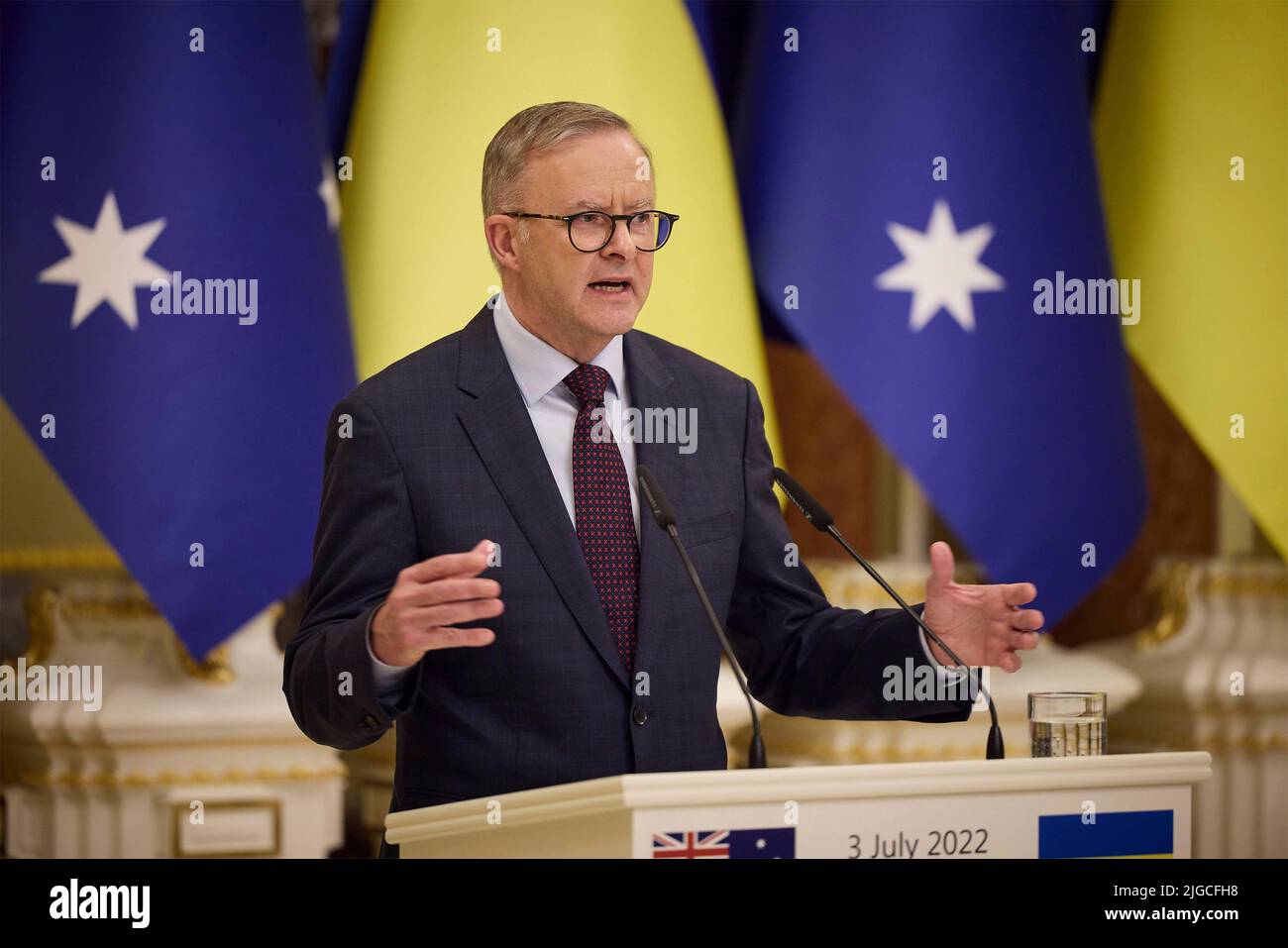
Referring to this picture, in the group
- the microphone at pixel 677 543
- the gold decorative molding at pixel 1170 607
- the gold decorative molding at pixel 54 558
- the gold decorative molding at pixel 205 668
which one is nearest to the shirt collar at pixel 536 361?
the microphone at pixel 677 543

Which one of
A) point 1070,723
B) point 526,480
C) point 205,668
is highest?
point 526,480

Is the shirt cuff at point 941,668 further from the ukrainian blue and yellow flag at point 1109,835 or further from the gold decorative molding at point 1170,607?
the gold decorative molding at point 1170,607

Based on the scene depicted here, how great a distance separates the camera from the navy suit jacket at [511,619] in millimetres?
2336

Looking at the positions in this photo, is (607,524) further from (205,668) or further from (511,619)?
(205,668)

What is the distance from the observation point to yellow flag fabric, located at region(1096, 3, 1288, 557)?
4.59 meters

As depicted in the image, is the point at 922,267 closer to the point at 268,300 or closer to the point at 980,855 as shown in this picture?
the point at 268,300

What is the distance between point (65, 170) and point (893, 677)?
2748 mm

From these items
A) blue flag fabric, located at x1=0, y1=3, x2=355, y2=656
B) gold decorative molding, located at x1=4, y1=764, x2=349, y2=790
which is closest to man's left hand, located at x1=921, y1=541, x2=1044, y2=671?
blue flag fabric, located at x1=0, y1=3, x2=355, y2=656

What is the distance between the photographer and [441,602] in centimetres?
194

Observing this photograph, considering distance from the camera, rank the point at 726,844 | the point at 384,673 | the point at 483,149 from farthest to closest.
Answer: the point at 483,149 < the point at 384,673 < the point at 726,844

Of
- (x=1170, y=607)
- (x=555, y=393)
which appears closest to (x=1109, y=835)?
(x=555, y=393)

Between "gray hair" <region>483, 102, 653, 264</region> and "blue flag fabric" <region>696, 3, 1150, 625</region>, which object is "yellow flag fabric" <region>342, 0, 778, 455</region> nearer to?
"blue flag fabric" <region>696, 3, 1150, 625</region>

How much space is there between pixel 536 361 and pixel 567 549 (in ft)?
1.16

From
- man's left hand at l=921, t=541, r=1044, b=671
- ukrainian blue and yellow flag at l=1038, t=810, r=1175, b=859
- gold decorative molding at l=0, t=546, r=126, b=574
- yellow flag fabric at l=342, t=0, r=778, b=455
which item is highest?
yellow flag fabric at l=342, t=0, r=778, b=455
